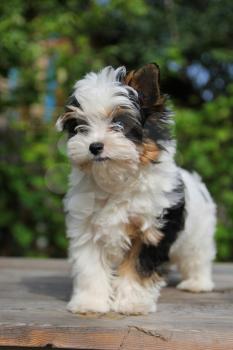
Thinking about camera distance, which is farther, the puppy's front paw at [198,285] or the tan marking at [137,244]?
the puppy's front paw at [198,285]

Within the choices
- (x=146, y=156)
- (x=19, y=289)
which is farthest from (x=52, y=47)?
(x=146, y=156)

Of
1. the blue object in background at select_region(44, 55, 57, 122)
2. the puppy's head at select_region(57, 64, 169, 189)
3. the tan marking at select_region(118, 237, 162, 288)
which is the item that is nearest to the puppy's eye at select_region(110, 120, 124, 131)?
the puppy's head at select_region(57, 64, 169, 189)

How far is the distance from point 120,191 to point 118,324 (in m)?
0.77

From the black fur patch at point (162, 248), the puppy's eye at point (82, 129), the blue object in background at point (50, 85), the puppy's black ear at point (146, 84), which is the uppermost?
the blue object in background at point (50, 85)

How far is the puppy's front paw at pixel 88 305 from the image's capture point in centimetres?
352

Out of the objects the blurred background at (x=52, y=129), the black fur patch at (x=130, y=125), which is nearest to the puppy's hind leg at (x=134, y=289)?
the black fur patch at (x=130, y=125)

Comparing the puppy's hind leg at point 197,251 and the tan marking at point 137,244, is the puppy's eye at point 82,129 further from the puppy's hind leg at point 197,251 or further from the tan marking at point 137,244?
the puppy's hind leg at point 197,251

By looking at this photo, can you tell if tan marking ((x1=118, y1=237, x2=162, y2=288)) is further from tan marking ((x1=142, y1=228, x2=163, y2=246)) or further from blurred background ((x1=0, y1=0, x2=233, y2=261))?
blurred background ((x1=0, y1=0, x2=233, y2=261))

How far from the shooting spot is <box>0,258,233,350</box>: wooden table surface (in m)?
3.02

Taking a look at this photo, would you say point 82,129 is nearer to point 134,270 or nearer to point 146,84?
point 146,84

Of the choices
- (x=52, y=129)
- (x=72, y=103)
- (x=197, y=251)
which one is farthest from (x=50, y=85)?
(x=72, y=103)

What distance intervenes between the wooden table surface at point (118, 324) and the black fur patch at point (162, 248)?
27 centimetres

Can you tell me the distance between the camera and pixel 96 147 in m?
3.24

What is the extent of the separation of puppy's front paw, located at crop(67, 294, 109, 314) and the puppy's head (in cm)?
73
